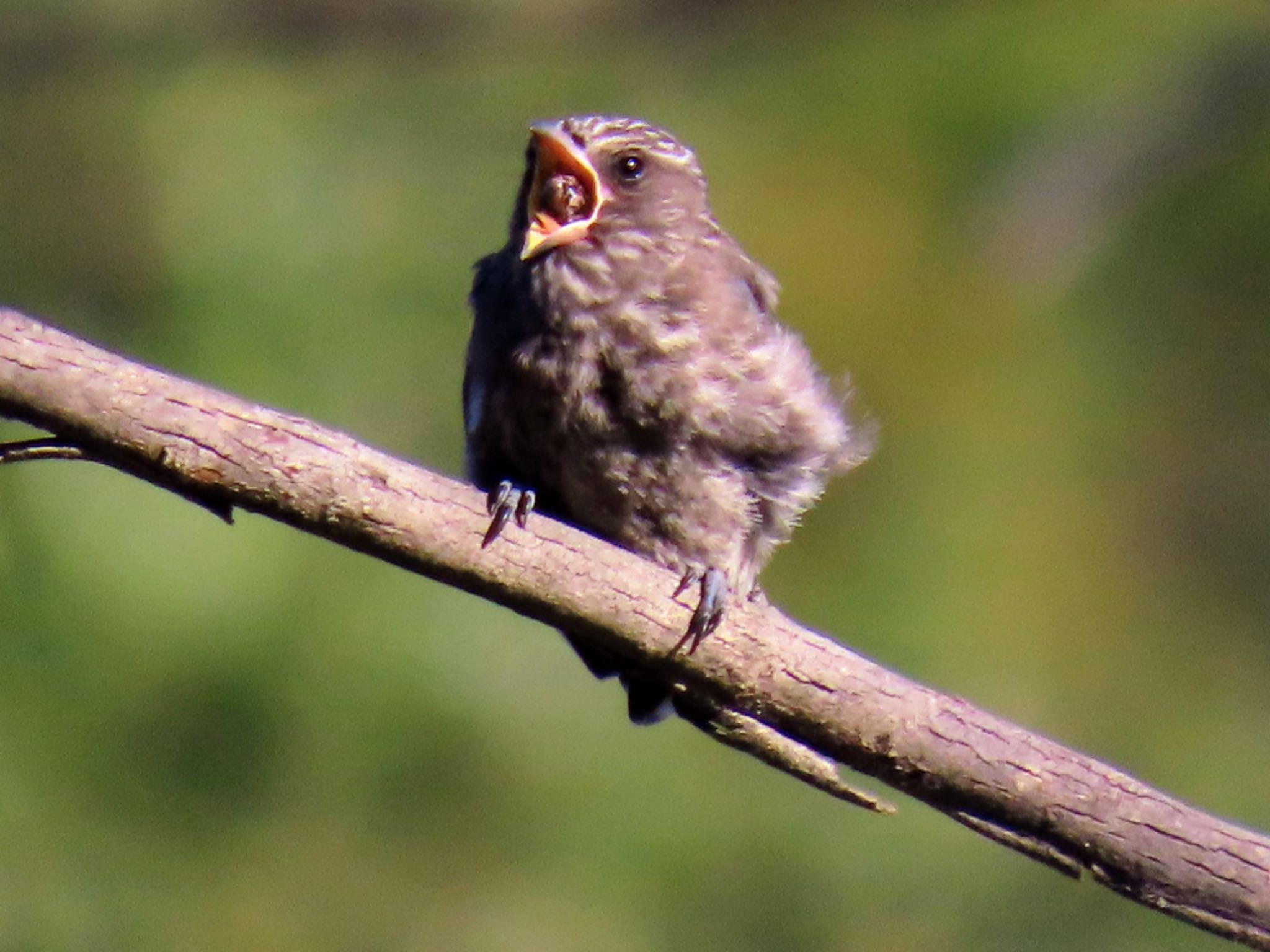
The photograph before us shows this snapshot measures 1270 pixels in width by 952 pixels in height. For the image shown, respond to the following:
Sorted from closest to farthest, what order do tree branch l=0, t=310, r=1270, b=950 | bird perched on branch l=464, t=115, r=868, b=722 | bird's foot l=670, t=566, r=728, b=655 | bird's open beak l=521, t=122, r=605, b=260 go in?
tree branch l=0, t=310, r=1270, b=950 → bird's foot l=670, t=566, r=728, b=655 → bird perched on branch l=464, t=115, r=868, b=722 → bird's open beak l=521, t=122, r=605, b=260

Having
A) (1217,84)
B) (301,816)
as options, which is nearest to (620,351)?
(301,816)

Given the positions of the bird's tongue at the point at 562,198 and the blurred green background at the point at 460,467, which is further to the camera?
the blurred green background at the point at 460,467

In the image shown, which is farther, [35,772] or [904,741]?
[35,772]

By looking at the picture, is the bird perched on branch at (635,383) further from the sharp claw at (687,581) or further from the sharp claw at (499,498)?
the sharp claw at (499,498)

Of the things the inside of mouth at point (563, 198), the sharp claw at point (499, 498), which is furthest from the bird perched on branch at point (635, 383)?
the sharp claw at point (499, 498)

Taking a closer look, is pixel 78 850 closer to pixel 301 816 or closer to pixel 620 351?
pixel 301 816

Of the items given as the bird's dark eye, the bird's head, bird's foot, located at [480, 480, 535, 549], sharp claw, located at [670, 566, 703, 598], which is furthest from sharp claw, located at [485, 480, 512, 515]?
the bird's dark eye

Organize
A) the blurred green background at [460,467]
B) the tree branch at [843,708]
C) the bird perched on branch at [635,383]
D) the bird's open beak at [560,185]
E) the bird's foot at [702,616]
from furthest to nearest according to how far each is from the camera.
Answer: the blurred green background at [460,467]
the bird's open beak at [560,185]
the bird perched on branch at [635,383]
the bird's foot at [702,616]
the tree branch at [843,708]

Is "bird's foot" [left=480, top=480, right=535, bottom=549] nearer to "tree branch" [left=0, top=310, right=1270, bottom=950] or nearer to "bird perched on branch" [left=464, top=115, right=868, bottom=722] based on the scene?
"tree branch" [left=0, top=310, right=1270, bottom=950]
